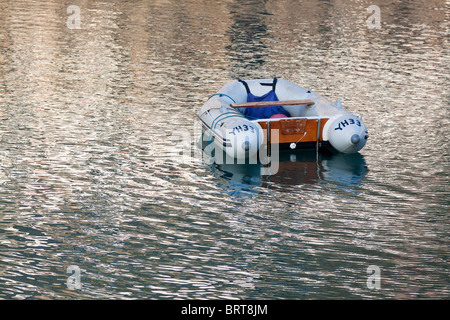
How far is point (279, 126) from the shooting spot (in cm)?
1234

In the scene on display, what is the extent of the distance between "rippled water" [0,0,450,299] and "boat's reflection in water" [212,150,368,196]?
0.04 meters

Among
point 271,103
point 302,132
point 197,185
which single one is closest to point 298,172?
point 302,132

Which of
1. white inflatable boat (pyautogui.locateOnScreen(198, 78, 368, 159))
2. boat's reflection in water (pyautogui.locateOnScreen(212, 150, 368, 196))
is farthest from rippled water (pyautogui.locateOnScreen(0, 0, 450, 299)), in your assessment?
white inflatable boat (pyautogui.locateOnScreen(198, 78, 368, 159))

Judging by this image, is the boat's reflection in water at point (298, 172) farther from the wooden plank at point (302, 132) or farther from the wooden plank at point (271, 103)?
the wooden plank at point (271, 103)

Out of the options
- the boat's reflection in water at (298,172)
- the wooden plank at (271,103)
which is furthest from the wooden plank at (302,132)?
the wooden plank at (271,103)

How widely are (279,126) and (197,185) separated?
2057 millimetres

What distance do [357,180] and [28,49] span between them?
518 inches

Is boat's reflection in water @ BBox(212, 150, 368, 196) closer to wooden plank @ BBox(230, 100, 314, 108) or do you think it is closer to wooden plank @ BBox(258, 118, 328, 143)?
wooden plank @ BBox(258, 118, 328, 143)

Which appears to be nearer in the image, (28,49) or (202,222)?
(202,222)

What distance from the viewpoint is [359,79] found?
18688 millimetres

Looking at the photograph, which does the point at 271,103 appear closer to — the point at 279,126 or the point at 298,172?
the point at 279,126

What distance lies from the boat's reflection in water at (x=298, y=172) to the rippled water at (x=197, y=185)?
43mm

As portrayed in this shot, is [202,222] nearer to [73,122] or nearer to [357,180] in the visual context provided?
[357,180]
